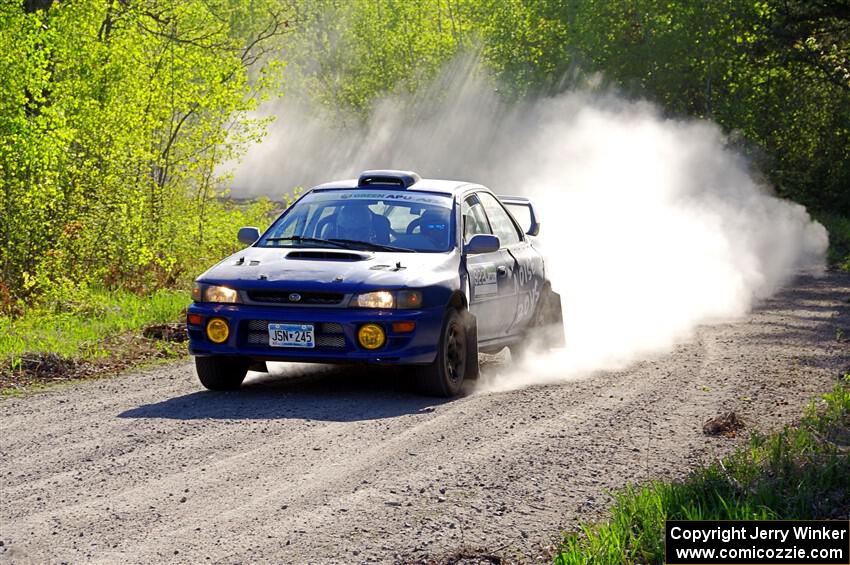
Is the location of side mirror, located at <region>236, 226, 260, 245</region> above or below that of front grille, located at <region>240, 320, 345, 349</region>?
above

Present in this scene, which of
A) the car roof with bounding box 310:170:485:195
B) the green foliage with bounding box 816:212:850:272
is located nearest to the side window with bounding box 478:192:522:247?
the car roof with bounding box 310:170:485:195

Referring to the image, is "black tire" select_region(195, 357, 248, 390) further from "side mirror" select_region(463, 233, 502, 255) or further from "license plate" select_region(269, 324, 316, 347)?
"side mirror" select_region(463, 233, 502, 255)

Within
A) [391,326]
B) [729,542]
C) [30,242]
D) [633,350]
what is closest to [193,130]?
[30,242]

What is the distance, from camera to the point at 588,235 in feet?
76.9

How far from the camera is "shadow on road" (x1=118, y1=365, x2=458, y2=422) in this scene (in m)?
9.48

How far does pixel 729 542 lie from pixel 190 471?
3.21 m

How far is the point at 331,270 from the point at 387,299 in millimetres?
534

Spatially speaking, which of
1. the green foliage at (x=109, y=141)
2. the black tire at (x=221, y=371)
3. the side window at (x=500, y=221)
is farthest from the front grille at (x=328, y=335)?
the green foliage at (x=109, y=141)

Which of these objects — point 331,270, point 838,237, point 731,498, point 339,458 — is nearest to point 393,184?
point 331,270

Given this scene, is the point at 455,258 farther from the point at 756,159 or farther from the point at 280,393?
the point at 756,159

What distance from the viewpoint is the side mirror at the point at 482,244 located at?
1093 cm

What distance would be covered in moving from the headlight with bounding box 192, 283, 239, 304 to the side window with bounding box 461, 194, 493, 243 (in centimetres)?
219

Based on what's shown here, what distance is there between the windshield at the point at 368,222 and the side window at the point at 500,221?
844 mm

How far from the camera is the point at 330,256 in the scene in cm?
1052
